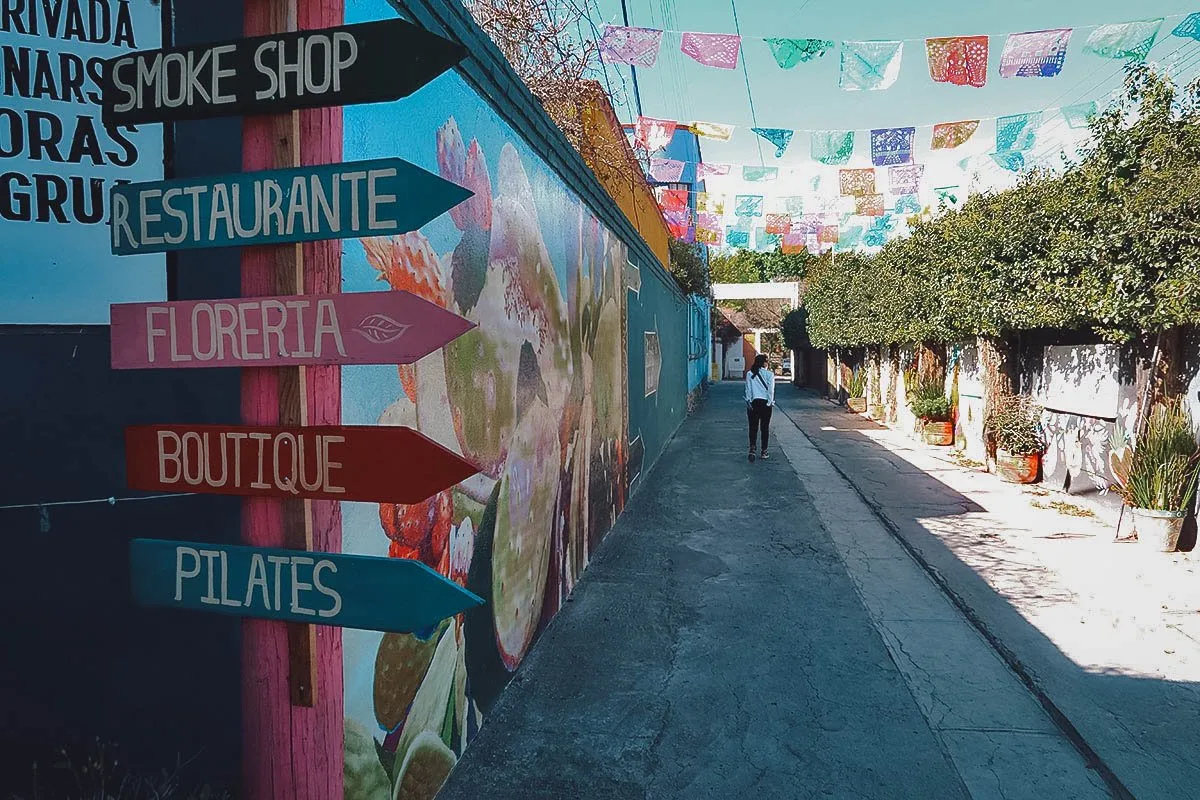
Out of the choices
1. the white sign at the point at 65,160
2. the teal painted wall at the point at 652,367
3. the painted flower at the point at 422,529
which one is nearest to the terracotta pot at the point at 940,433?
the teal painted wall at the point at 652,367

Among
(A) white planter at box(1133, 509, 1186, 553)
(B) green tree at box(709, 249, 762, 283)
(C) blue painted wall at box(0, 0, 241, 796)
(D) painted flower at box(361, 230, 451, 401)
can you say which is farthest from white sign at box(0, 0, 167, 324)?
(B) green tree at box(709, 249, 762, 283)

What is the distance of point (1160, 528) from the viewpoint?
692 cm

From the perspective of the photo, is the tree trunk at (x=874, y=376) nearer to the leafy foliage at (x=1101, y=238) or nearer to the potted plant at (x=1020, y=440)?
the leafy foliage at (x=1101, y=238)

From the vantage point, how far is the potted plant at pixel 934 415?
49.9 feet

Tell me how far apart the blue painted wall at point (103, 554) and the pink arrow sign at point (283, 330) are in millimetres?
759

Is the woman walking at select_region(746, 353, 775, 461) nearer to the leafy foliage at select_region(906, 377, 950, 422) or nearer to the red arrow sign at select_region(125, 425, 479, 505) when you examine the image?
the leafy foliage at select_region(906, 377, 950, 422)

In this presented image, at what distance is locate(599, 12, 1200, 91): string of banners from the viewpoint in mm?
8477

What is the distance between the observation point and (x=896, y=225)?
18688mm

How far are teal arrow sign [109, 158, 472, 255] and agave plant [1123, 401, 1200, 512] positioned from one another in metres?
7.76

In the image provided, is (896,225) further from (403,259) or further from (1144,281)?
(403,259)

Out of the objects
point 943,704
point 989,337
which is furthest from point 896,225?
point 943,704

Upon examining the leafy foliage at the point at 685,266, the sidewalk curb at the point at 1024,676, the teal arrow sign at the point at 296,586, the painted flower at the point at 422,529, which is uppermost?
the leafy foliage at the point at 685,266

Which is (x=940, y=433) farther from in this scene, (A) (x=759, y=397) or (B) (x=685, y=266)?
(B) (x=685, y=266)

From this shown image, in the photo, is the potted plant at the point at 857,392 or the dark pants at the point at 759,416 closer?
the dark pants at the point at 759,416
